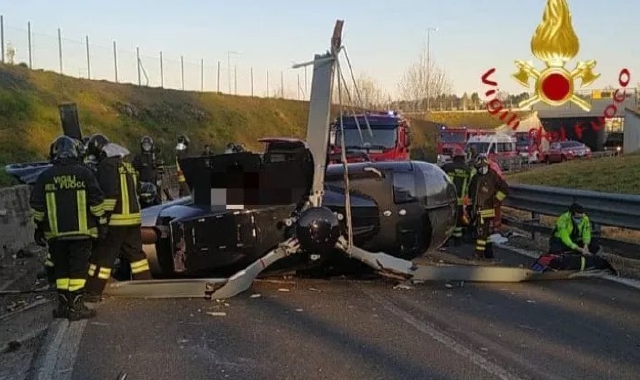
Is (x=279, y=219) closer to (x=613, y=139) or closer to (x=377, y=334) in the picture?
(x=377, y=334)

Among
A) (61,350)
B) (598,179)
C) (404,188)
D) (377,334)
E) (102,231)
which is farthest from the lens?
(598,179)

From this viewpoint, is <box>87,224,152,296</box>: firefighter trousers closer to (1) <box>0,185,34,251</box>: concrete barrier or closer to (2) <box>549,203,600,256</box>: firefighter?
(1) <box>0,185,34,251</box>: concrete barrier

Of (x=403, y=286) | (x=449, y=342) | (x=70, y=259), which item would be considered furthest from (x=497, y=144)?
(x=449, y=342)

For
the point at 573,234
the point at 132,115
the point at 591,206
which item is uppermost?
the point at 132,115

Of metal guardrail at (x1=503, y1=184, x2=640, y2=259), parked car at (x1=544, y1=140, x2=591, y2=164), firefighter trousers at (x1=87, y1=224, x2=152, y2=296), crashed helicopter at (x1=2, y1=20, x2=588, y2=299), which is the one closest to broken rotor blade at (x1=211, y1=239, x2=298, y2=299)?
crashed helicopter at (x1=2, y1=20, x2=588, y2=299)

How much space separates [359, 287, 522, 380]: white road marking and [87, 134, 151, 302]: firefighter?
2238 mm

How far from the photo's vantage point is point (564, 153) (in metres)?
44.2

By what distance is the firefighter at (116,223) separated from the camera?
7.09 metres

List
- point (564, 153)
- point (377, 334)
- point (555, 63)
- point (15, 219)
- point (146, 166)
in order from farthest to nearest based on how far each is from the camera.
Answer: point (564, 153), point (555, 63), point (146, 166), point (15, 219), point (377, 334)

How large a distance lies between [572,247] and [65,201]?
5.29 m

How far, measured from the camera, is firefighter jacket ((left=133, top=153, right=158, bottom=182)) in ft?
44.8

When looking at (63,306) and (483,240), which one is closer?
(63,306)

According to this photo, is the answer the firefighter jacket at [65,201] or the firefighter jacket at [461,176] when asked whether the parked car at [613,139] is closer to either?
the firefighter jacket at [461,176]

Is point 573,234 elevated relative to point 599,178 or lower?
elevated
